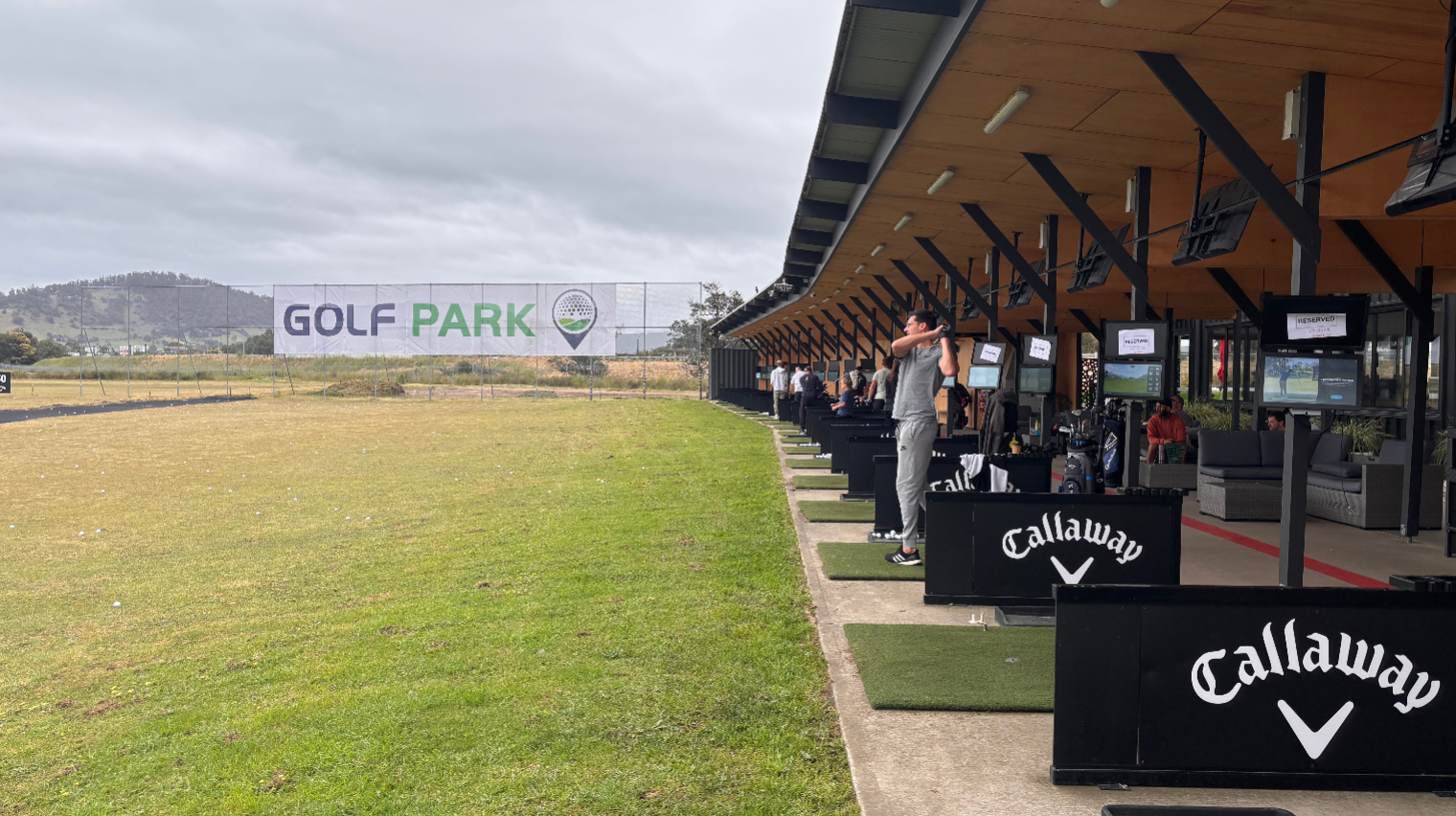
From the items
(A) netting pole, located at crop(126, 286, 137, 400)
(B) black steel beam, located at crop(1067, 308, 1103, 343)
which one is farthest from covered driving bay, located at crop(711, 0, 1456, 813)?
(A) netting pole, located at crop(126, 286, 137, 400)

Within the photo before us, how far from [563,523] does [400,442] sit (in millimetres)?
11610

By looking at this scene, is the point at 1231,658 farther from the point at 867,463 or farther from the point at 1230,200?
the point at 867,463

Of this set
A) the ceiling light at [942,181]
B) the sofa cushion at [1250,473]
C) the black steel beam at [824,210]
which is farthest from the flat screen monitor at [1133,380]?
the black steel beam at [824,210]

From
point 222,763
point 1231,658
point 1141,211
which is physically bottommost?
point 222,763

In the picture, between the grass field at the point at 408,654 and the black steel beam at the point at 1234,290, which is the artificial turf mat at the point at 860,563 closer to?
the grass field at the point at 408,654

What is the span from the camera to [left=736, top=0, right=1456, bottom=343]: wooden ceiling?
18.5 ft

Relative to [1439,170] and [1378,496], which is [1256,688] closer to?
[1439,170]

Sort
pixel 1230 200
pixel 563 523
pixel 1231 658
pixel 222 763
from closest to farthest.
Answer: pixel 1231 658
pixel 222 763
pixel 1230 200
pixel 563 523

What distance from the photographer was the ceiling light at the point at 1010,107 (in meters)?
7.01

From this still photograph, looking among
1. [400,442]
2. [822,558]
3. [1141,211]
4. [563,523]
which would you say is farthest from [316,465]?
[1141,211]

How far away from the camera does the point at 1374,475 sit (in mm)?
9922

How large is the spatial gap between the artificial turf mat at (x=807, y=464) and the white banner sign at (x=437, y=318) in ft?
93.8

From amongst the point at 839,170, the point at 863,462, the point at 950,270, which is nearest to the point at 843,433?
the point at 950,270

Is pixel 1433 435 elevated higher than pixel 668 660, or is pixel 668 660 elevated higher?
pixel 1433 435
